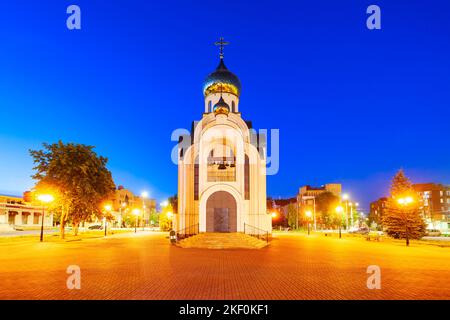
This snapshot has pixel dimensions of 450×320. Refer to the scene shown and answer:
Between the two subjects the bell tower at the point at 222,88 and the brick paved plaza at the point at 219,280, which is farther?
the bell tower at the point at 222,88

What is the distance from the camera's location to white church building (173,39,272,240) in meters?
29.9

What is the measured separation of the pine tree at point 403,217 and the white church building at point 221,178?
39.8ft

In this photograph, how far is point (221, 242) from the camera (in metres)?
25.1

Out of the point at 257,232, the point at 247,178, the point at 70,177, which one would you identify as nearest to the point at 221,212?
the point at 257,232

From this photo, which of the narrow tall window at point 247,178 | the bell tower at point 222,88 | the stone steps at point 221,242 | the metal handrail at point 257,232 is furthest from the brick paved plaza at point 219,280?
the bell tower at point 222,88

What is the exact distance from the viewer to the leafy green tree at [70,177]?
1193 inches

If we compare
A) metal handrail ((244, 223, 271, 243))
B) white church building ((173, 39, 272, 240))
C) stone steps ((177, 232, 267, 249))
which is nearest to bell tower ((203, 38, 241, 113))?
white church building ((173, 39, 272, 240))

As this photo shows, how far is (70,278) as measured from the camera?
1148 centimetres

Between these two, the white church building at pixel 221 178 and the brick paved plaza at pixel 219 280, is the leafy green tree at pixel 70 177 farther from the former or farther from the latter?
the brick paved plaza at pixel 219 280

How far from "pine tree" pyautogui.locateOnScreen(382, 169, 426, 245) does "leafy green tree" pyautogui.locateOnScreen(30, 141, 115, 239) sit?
28.1 metres

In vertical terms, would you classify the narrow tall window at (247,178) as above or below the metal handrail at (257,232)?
above

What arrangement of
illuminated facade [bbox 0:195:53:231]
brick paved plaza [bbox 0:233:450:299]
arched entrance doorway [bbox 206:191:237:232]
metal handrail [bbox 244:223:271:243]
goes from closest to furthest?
brick paved plaza [bbox 0:233:450:299], arched entrance doorway [bbox 206:191:237:232], metal handrail [bbox 244:223:271:243], illuminated facade [bbox 0:195:53:231]

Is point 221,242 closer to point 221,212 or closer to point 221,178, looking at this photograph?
point 221,212

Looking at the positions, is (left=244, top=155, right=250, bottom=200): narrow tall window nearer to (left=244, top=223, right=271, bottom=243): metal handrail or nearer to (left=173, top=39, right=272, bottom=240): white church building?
(left=173, top=39, right=272, bottom=240): white church building
